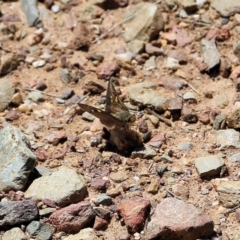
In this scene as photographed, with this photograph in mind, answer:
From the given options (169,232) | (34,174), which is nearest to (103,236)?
(169,232)

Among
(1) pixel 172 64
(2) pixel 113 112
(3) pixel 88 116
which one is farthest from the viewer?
(1) pixel 172 64

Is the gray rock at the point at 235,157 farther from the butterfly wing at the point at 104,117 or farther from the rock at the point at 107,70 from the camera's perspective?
the rock at the point at 107,70

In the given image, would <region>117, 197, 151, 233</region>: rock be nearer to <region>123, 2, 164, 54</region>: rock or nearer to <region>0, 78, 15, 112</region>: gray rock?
<region>0, 78, 15, 112</region>: gray rock

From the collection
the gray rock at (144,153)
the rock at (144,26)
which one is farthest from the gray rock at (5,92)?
the gray rock at (144,153)

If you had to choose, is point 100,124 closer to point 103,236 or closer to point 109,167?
point 109,167

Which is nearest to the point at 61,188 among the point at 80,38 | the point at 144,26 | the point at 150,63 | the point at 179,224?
the point at 179,224

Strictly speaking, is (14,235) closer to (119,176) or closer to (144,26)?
(119,176)
